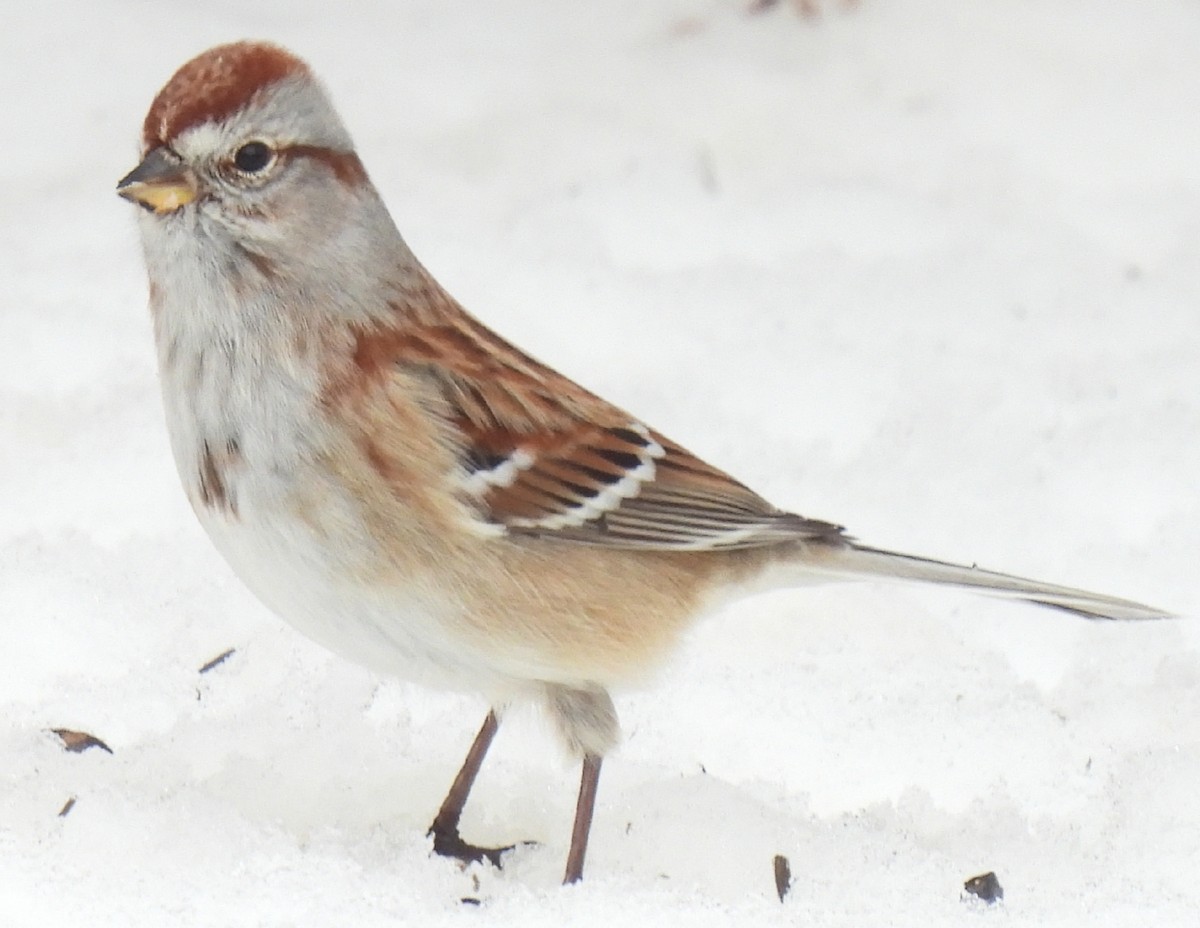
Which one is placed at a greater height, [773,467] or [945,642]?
[773,467]

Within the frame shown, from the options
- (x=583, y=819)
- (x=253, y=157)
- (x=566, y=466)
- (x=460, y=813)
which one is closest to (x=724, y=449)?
(x=566, y=466)

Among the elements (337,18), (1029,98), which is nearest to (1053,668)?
(1029,98)

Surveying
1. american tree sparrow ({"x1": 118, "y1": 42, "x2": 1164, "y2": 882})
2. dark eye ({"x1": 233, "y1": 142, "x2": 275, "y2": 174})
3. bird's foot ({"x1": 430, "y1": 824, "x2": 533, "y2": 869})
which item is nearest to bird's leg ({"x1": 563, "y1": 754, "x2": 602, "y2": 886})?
american tree sparrow ({"x1": 118, "y1": 42, "x2": 1164, "y2": 882})

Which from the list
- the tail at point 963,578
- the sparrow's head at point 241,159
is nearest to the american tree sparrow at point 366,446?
the sparrow's head at point 241,159

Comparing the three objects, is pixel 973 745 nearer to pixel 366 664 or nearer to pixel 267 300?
pixel 366 664

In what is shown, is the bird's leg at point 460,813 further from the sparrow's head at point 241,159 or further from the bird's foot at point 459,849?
the sparrow's head at point 241,159
